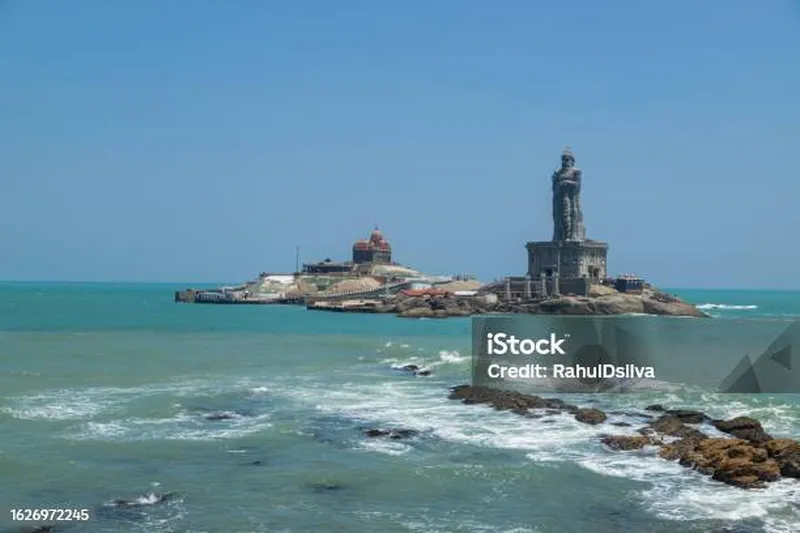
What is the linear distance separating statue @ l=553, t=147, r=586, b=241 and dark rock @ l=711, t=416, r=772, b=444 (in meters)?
106

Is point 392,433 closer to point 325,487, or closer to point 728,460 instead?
point 325,487

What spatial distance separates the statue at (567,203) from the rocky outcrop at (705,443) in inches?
3999

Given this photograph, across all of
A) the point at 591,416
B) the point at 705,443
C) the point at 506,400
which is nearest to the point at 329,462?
the point at 705,443

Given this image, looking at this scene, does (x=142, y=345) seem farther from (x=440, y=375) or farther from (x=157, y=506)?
(x=157, y=506)

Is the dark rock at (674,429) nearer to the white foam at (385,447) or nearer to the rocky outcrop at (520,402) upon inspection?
the rocky outcrop at (520,402)

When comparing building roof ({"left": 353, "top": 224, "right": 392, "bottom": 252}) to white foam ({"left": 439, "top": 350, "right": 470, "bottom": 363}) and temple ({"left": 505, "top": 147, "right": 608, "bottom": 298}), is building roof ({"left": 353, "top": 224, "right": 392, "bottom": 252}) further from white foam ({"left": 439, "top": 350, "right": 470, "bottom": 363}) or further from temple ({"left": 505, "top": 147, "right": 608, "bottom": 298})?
white foam ({"left": 439, "top": 350, "right": 470, "bottom": 363})

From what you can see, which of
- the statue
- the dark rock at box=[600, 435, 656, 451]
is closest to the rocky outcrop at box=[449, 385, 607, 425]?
the dark rock at box=[600, 435, 656, 451]

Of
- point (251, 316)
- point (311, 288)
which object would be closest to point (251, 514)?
point (251, 316)

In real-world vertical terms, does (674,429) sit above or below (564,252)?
below

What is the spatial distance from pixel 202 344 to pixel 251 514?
47138 millimetres

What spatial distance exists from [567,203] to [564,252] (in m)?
8.03

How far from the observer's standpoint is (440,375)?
45.4 m

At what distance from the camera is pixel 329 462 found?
2427cm

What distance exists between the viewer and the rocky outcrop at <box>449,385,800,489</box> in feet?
73.6
